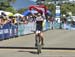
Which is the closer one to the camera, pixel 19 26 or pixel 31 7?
pixel 19 26

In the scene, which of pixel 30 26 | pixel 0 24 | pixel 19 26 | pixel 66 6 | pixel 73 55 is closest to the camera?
pixel 73 55

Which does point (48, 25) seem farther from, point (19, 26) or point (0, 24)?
point (0, 24)

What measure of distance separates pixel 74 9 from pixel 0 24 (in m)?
93.1

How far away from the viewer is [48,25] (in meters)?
43.5

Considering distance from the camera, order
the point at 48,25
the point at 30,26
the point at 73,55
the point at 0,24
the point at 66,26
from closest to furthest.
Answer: the point at 73,55 < the point at 0,24 < the point at 30,26 < the point at 48,25 < the point at 66,26

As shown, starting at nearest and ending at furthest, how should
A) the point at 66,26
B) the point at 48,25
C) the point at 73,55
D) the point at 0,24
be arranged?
the point at 73,55 < the point at 0,24 < the point at 48,25 < the point at 66,26

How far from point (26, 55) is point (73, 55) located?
197 cm

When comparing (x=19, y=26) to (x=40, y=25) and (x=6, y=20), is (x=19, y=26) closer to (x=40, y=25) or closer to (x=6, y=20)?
(x=6, y=20)

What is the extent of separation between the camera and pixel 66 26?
1921 inches

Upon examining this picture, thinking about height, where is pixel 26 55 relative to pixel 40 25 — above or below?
below

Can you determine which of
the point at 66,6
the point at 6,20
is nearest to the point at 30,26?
the point at 6,20

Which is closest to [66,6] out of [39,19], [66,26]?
[66,26]

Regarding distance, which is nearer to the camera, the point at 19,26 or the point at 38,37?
the point at 38,37

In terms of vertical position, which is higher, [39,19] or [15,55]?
[39,19]
